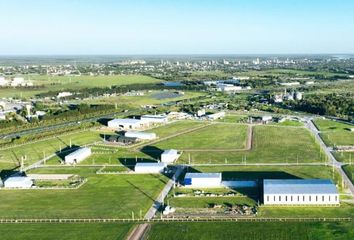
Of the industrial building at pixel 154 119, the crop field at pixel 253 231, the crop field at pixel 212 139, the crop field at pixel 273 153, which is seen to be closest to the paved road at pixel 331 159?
the crop field at pixel 273 153

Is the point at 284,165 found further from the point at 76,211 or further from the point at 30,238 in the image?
the point at 30,238

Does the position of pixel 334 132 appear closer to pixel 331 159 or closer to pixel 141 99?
pixel 331 159

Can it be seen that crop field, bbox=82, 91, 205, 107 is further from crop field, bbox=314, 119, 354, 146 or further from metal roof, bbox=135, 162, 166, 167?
metal roof, bbox=135, 162, 166, 167

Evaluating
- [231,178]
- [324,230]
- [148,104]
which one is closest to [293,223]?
[324,230]

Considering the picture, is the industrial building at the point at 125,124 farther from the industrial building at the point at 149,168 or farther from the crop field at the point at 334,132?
the crop field at the point at 334,132

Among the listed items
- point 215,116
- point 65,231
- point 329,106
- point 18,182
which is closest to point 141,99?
point 215,116

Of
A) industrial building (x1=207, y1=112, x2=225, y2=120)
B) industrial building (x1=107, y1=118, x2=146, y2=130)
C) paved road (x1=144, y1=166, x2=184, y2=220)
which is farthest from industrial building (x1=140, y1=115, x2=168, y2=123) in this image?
paved road (x1=144, y1=166, x2=184, y2=220)
